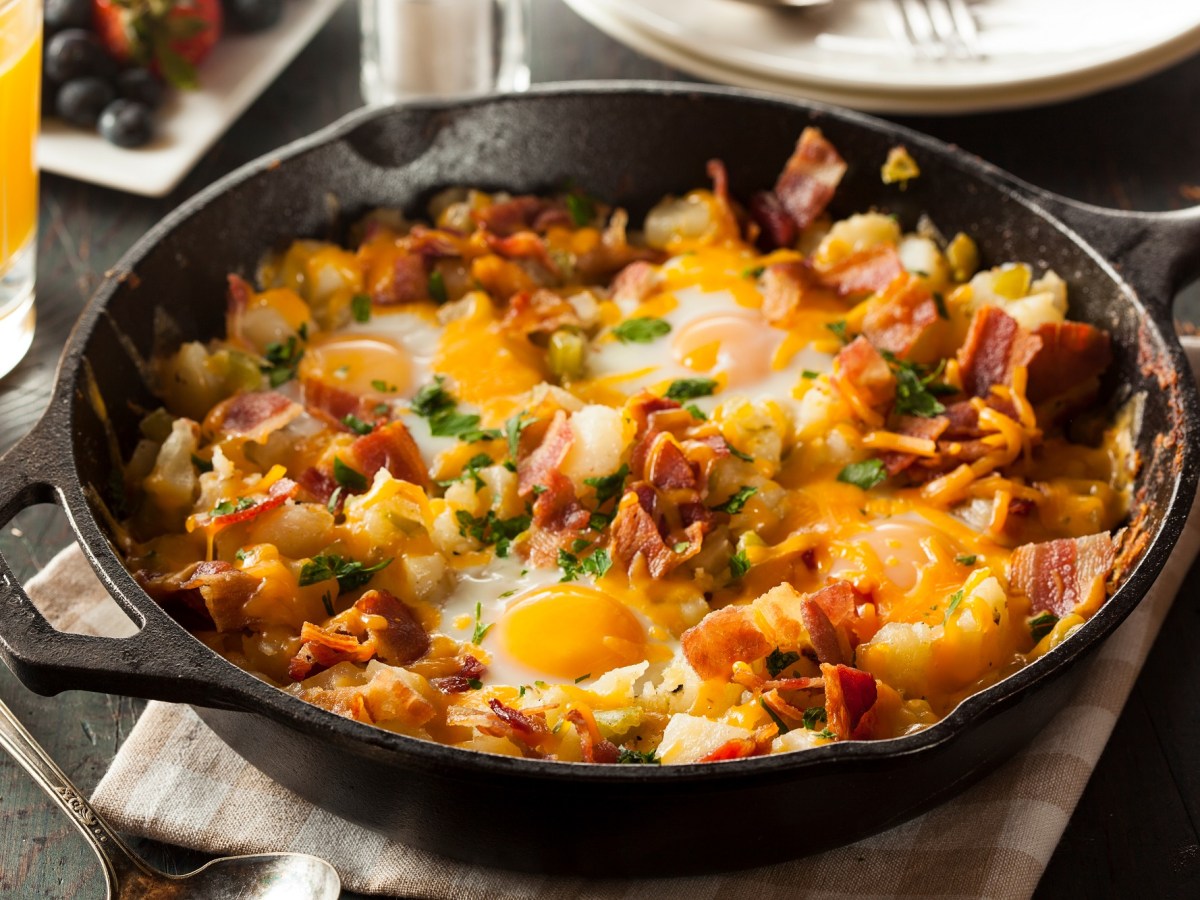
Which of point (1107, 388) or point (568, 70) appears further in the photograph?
point (568, 70)

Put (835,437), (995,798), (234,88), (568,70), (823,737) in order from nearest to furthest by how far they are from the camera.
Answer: (823,737), (995,798), (835,437), (234,88), (568,70)

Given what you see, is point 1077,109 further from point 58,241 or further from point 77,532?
point 77,532

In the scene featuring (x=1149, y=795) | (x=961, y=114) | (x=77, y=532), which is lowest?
(x=1149, y=795)

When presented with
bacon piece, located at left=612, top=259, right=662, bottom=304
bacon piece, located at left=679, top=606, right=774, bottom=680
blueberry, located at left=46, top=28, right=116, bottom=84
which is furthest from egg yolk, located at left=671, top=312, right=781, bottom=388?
blueberry, located at left=46, top=28, right=116, bottom=84

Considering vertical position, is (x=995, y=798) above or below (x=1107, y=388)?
below

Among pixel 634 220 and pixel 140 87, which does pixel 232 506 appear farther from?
pixel 140 87

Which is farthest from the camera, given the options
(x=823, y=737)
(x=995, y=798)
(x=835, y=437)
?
(x=835, y=437)

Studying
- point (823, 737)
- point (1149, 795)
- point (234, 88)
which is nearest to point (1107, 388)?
point (1149, 795)

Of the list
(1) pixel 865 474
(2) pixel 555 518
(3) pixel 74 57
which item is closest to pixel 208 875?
(2) pixel 555 518
